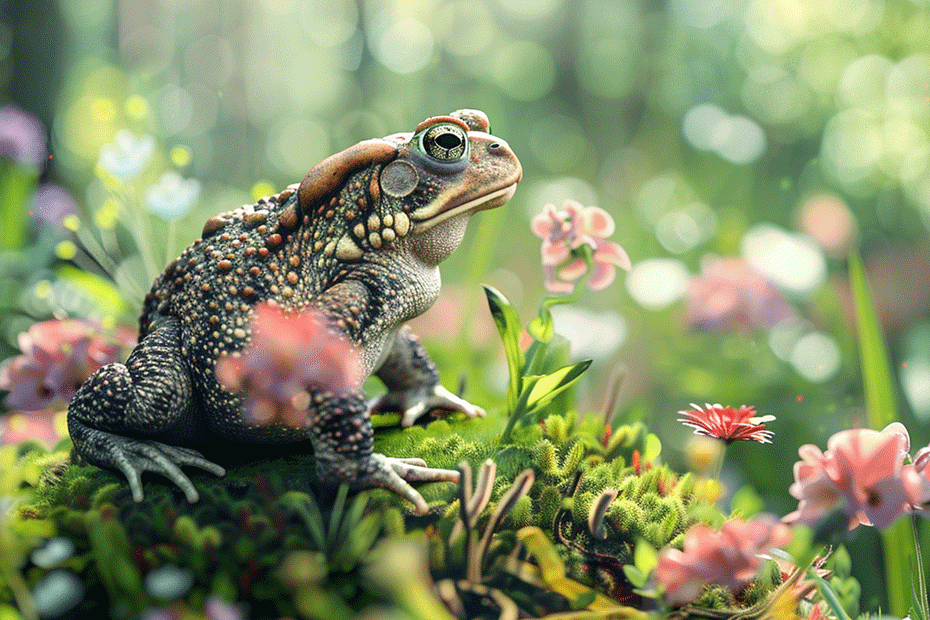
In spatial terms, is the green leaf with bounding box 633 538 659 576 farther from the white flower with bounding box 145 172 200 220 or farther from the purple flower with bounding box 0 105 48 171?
the purple flower with bounding box 0 105 48 171

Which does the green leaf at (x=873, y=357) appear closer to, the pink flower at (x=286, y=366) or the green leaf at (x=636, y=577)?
the green leaf at (x=636, y=577)

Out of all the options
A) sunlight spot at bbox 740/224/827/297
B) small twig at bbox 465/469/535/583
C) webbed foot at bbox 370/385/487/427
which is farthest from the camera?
sunlight spot at bbox 740/224/827/297

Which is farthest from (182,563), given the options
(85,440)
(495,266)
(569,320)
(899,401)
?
(899,401)

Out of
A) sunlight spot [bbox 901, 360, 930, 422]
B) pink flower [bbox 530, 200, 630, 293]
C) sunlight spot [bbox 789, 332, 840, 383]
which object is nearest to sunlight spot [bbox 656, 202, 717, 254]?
sunlight spot [bbox 789, 332, 840, 383]

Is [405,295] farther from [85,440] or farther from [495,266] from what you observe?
[495,266]

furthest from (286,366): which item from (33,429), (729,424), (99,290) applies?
(99,290)

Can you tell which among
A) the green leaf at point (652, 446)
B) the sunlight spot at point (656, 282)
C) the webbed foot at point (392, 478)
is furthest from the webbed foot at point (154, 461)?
the sunlight spot at point (656, 282)
